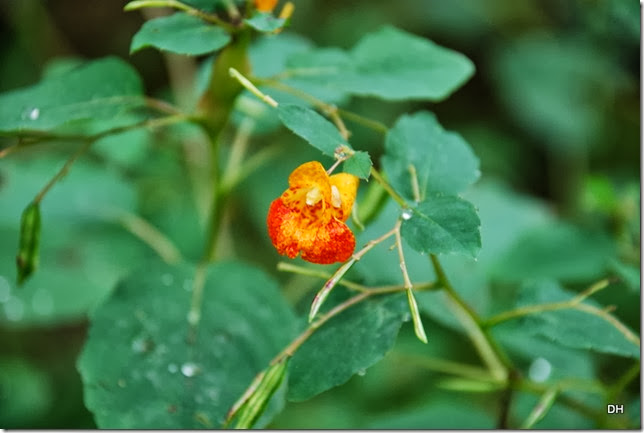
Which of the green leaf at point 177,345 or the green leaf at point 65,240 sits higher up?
the green leaf at point 177,345

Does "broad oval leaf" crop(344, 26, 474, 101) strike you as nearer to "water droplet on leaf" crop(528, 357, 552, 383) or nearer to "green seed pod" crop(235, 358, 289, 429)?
"green seed pod" crop(235, 358, 289, 429)

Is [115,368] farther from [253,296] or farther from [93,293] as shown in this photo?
[93,293]

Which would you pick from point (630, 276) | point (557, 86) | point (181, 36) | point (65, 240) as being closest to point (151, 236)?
point (65, 240)

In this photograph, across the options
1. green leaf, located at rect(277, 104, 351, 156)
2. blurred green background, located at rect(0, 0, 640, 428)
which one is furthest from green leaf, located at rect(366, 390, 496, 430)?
green leaf, located at rect(277, 104, 351, 156)

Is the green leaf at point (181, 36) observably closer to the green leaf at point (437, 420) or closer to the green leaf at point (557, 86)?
the green leaf at point (437, 420)

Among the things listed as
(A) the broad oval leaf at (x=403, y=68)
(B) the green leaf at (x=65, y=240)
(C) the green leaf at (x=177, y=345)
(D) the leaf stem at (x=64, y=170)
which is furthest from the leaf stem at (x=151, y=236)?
(A) the broad oval leaf at (x=403, y=68)

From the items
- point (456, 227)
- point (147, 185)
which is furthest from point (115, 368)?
point (147, 185)
